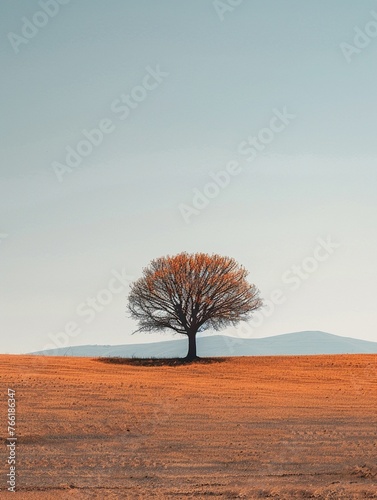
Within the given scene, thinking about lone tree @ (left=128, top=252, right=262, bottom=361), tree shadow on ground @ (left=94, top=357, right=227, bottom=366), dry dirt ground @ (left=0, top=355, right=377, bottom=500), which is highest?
lone tree @ (left=128, top=252, right=262, bottom=361)

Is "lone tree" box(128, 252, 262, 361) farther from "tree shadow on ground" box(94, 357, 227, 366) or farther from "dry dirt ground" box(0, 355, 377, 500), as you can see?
"dry dirt ground" box(0, 355, 377, 500)

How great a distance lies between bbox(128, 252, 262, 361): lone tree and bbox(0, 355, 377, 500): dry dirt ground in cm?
2062

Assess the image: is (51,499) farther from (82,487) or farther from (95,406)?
(95,406)

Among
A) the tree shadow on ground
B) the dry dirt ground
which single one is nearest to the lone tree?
the tree shadow on ground

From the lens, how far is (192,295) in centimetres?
4731

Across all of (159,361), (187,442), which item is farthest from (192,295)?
(187,442)

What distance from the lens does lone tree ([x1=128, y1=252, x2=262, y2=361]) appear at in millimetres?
47281

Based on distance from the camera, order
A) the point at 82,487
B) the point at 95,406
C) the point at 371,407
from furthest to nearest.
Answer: the point at 371,407
the point at 95,406
the point at 82,487

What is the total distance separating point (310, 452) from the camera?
1278cm

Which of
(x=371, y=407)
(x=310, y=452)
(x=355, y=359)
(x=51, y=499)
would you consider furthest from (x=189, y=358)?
(x=51, y=499)

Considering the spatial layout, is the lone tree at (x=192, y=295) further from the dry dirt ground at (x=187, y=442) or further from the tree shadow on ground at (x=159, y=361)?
the dry dirt ground at (x=187, y=442)

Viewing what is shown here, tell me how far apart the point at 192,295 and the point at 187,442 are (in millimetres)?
33604

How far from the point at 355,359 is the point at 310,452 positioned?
34.8 metres

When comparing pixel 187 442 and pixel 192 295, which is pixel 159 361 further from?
pixel 187 442
